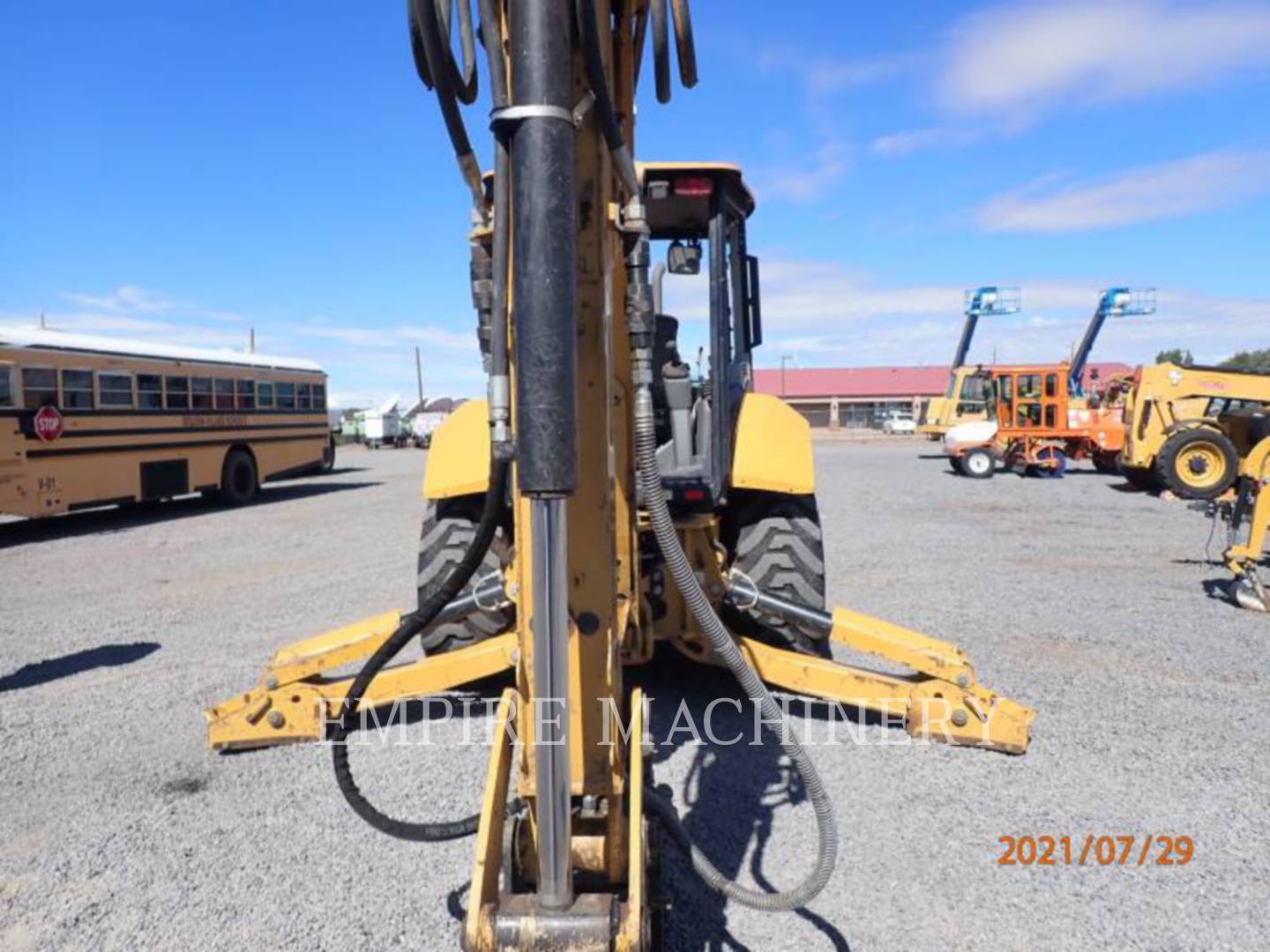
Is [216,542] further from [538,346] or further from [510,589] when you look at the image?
[538,346]

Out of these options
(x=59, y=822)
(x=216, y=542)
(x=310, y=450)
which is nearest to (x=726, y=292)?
(x=59, y=822)

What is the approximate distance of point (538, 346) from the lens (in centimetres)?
174

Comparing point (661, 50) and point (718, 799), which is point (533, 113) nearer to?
point (661, 50)

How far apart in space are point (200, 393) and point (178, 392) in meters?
Result: 0.53

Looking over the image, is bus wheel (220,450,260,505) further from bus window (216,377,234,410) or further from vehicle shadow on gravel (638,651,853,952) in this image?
vehicle shadow on gravel (638,651,853,952)

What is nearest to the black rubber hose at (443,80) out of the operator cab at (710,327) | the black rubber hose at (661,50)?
the black rubber hose at (661,50)

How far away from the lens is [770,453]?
4527 millimetres

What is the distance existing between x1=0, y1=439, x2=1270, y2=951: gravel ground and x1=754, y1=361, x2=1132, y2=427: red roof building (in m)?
57.5

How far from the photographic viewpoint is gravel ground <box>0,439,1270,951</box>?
9.27 feet

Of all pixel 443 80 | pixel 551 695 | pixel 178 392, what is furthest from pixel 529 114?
pixel 178 392

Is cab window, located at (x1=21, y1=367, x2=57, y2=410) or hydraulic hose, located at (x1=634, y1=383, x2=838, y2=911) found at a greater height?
cab window, located at (x1=21, y1=367, x2=57, y2=410)

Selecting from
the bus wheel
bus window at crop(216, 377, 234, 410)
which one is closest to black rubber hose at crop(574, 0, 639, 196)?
bus window at crop(216, 377, 234, 410)

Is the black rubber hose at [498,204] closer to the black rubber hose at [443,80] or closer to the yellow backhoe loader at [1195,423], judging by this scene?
the black rubber hose at [443,80]

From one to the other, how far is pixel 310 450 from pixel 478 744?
50.8 ft
